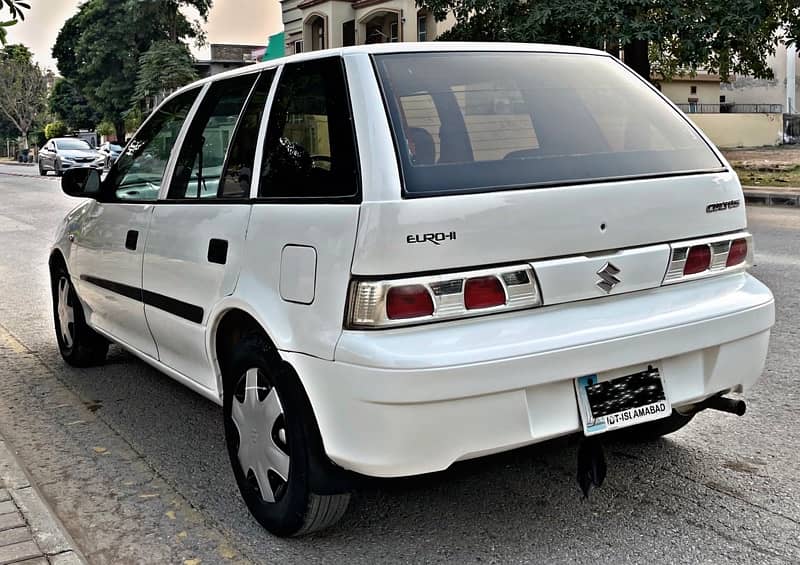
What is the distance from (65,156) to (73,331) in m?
31.9

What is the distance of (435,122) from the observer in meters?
3.24

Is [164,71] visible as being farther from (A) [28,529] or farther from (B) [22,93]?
(A) [28,529]

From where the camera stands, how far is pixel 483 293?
2.99 meters

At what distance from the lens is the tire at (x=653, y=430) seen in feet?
13.4

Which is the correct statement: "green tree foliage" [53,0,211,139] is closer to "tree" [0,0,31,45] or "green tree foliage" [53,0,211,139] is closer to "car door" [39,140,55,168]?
"car door" [39,140,55,168]

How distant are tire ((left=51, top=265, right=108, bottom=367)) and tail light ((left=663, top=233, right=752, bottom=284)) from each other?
148 inches

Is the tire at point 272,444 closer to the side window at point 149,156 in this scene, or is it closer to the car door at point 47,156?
the side window at point 149,156

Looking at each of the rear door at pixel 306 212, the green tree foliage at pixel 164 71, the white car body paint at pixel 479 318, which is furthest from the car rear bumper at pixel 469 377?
the green tree foliage at pixel 164 71

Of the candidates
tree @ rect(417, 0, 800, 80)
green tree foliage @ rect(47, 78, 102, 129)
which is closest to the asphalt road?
tree @ rect(417, 0, 800, 80)

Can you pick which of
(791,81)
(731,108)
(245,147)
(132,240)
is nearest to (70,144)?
(731,108)

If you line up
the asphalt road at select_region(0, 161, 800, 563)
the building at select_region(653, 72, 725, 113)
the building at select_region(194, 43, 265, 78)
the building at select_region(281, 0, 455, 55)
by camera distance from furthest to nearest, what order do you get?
the building at select_region(194, 43, 265, 78), the building at select_region(653, 72, 725, 113), the building at select_region(281, 0, 455, 55), the asphalt road at select_region(0, 161, 800, 563)

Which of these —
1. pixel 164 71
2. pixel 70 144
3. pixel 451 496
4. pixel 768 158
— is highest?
pixel 164 71

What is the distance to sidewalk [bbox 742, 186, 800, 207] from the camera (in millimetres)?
17297

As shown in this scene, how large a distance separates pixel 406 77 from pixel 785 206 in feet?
50.4
